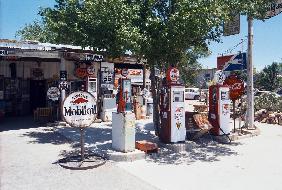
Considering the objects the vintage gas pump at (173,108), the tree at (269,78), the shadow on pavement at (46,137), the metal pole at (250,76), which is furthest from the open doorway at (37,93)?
the tree at (269,78)

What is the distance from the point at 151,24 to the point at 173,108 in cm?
297

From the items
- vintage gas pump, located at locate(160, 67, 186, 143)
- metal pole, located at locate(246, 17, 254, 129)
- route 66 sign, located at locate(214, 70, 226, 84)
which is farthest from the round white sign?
metal pole, located at locate(246, 17, 254, 129)

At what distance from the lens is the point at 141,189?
746 centimetres

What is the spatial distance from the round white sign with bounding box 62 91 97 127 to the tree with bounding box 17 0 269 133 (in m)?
2.60

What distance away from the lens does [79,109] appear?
9211 millimetres

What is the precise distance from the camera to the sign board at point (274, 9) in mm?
14367

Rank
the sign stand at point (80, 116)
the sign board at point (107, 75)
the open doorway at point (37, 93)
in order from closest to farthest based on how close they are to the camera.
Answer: the sign stand at point (80, 116), the sign board at point (107, 75), the open doorway at point (37, 93)

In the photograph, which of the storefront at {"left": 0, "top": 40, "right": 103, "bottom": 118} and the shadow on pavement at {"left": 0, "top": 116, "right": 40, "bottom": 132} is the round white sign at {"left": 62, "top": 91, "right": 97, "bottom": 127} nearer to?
the shadow on pavement at {"left": 0, "top": 116, "right": 40, "bottom": 132}

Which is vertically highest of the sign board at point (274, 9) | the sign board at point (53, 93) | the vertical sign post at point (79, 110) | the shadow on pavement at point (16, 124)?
the sign board at point (274, 9)

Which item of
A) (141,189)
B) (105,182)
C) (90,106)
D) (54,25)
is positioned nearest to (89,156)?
(90,106)

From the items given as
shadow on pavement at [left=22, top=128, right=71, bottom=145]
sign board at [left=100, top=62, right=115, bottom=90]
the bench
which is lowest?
shadow on pavement at [left=22, top=128, right=71, bottom=145]

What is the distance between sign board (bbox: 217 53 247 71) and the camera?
48.9ft

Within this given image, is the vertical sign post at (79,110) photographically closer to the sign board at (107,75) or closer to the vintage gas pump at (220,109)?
the vintage gas pump at (220,109)

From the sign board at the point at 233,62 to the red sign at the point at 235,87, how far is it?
0.90 metres
